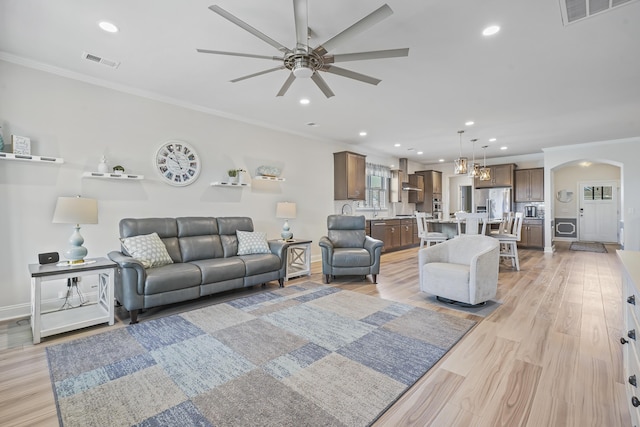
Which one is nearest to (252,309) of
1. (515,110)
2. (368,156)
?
(515,110)

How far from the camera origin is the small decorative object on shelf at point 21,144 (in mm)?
2959

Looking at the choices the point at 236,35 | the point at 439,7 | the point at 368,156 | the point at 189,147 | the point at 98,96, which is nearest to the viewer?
the point at 439,7

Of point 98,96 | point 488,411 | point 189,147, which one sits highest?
point 98,96

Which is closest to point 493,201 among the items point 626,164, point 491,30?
point 626,164

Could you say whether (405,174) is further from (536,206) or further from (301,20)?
(301,20)

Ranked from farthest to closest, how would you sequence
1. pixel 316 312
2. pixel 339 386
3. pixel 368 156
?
pixel 368 156, pixel 316 312, pixel 339 386

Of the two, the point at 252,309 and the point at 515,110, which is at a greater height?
the point at 515,110

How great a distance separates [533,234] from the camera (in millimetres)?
7812

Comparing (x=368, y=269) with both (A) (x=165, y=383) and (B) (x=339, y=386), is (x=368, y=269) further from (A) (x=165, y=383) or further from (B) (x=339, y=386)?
(A) (x=165, y=383)

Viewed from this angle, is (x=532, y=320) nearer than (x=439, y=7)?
No

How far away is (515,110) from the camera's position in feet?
14.9

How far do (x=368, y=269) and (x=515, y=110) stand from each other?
3461 millimetres

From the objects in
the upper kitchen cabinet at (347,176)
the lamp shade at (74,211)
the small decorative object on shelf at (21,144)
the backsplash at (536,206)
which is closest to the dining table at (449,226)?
the upper kitchen cabinet at (347,176)

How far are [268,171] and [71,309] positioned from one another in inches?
130
